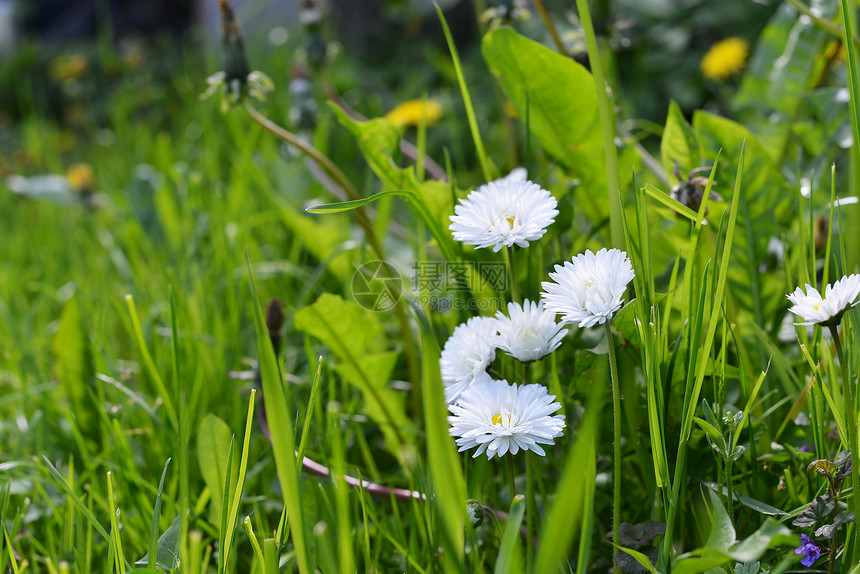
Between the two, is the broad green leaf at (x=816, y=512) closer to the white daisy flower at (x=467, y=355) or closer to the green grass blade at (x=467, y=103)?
the white daisy flower at (x=467, y=355)

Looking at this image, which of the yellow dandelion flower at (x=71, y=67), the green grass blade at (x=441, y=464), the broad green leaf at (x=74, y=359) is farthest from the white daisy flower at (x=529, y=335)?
the yellow dandelion flower at (x=71, y=67)

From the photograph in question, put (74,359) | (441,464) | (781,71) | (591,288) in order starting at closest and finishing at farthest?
(441,464) < (591,288) < (74,359) < (781,71)

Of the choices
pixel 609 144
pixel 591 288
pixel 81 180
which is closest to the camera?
pixel 591 288

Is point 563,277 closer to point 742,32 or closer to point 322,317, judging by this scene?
point 322,317

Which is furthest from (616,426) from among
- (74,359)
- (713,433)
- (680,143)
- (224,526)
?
(74,359)

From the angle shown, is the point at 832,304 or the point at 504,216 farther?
the point at 504,216

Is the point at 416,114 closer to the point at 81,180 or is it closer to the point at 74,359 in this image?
the point at 81,180

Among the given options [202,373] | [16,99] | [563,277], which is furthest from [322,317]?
[16,99]
